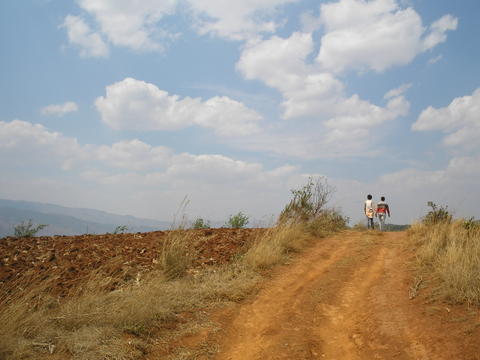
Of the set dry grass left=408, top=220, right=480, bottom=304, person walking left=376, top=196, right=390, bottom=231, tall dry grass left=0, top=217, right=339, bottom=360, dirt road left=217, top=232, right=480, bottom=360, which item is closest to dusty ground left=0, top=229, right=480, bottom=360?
dirt road left=217, top=232, right=480, bottom=360

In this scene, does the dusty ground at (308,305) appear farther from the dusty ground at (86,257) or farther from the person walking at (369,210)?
the person walking at (369,210)

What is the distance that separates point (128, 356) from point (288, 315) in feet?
8.99

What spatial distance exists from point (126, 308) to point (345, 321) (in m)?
3.47

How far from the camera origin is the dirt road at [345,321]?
4738 millimetres

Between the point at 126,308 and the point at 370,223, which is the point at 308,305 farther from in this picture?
the point at 370,223

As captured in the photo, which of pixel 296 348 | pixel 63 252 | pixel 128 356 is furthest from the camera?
pixel 63 252

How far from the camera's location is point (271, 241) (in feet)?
34.2

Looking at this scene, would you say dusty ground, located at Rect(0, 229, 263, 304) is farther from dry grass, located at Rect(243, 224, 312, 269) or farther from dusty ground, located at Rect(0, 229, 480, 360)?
dry grass, located at Rect(243, 224, 312, 269)

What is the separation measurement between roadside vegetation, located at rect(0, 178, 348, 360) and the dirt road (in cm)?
65

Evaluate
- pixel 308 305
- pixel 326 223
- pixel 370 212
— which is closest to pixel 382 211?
pixel 370 212

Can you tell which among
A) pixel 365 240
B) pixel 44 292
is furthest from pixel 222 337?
pixel 365 240

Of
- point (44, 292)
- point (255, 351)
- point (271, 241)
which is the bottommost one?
point (255, 351)

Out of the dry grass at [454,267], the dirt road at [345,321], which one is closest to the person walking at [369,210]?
the dry grass at [454,267]

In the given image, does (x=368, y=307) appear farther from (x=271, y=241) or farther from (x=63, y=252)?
(x=63, y=252)
